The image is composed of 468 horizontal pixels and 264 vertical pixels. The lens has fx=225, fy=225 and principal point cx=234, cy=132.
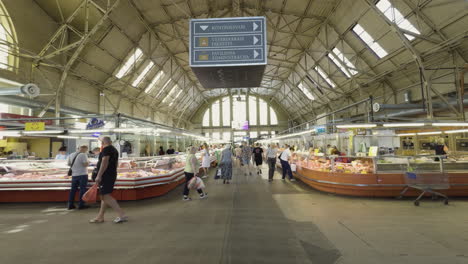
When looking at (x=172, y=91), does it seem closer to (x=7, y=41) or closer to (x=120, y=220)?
(x=7, y=41)

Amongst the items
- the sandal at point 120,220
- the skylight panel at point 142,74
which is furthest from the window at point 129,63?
the sandal at point 120,220

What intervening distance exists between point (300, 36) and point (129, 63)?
41.6 feet

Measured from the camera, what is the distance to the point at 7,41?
911 cm

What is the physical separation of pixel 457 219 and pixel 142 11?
52.5 ft

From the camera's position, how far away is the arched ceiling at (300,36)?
9781 millimetres

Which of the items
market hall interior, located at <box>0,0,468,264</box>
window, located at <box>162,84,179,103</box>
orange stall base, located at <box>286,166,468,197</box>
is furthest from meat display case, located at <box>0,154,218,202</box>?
window, located at <box>162,84,179,103</box>

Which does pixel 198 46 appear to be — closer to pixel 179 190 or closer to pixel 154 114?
pixel 179 190

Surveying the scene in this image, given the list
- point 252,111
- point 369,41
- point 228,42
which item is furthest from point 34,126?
point 252,111

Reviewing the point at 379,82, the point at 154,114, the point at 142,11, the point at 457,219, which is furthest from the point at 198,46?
the point at 154,114

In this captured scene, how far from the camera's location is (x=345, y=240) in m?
3.16

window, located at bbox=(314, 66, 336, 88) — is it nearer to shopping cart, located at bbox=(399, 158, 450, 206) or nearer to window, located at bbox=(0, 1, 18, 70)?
shopping cart, located at bbox=(399, 158, 450, 206)

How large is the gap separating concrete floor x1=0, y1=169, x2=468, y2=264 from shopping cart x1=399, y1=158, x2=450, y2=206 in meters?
0.31

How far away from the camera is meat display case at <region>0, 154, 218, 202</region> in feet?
18.0

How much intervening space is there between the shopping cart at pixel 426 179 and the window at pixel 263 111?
3059 cm
